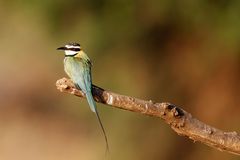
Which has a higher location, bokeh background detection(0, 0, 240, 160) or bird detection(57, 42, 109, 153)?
bird detection(57, 42, 109, 153)

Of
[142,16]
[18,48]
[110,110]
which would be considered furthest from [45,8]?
[18,48]

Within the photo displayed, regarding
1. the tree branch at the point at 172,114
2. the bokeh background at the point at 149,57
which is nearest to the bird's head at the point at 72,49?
the tree branch at the point at 172,114

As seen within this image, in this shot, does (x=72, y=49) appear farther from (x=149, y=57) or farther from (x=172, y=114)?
(x=149, y=57)

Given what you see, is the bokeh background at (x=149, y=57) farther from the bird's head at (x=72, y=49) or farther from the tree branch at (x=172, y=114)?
the tree branch at (x=172, y=114)

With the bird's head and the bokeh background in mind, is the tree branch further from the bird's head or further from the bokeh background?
the bokeh background

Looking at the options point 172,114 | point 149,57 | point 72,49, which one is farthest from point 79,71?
point 149,57

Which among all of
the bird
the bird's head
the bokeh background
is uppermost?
the bird's head

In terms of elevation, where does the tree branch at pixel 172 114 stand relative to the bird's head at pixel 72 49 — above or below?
below

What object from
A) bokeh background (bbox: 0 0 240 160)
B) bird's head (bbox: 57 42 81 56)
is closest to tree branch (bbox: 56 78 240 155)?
bird's head (bbox: 57 42 81 56)
